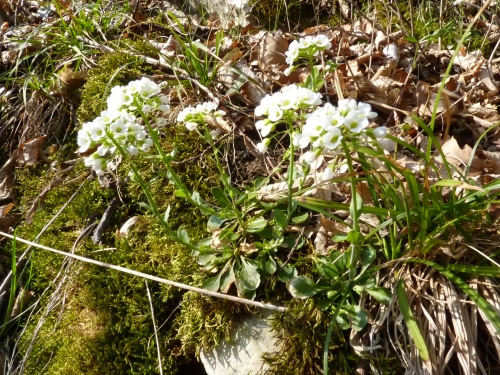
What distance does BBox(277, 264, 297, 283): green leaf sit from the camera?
164cm

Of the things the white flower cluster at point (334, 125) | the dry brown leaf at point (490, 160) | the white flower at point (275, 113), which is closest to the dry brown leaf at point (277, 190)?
the white flower at point (275, 113)

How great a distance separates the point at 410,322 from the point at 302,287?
1.13 feet

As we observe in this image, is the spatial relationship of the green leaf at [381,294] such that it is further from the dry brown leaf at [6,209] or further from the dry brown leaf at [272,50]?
the dry brown leaf at [6,209]

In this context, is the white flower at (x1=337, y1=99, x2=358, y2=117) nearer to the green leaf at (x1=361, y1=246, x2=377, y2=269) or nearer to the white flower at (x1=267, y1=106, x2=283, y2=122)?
the white flower at (x1=267, y1=106, x2=283, y2=122)

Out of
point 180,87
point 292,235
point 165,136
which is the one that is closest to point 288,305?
point 292,235

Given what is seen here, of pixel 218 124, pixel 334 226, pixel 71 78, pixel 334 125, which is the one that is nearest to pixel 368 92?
pixel 218 124

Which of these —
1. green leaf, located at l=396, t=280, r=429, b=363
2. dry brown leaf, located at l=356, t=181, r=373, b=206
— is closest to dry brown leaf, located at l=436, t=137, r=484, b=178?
dry brown leaf, located at l=356, t=181, r=373, b=206

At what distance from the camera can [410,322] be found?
1402mm

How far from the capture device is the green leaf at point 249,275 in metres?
1.63

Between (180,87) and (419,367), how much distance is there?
1.63 m

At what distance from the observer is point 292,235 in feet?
5.74

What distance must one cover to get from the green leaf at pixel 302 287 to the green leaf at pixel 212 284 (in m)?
0.26

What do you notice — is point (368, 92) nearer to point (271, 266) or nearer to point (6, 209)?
point (271, 266)

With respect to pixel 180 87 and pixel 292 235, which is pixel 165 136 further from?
pixel 292 235
